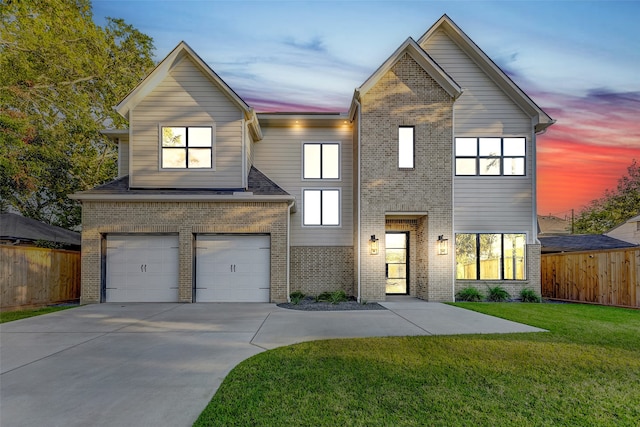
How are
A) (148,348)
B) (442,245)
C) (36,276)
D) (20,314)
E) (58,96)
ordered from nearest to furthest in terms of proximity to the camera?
(148,348) < (20,314) < (36,276) < (442,245) < (58,96)

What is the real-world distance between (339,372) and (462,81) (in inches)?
510

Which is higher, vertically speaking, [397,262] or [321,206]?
[321,206]

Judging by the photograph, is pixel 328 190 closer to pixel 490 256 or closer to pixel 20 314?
pixel 490 256

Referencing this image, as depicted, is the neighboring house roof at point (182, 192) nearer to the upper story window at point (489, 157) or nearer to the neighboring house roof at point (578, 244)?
the upper story window at point (489, 157)

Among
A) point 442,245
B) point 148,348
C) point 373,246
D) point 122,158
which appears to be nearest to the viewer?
point 148,348

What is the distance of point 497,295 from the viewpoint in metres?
13.0

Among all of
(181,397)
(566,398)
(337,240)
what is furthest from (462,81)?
(181,397)

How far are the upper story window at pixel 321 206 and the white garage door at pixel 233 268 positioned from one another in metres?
2.60

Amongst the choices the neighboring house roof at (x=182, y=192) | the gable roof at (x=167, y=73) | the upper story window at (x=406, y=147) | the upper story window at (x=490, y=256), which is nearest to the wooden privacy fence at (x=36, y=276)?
the neighboring house roof at (x=182, y=192)

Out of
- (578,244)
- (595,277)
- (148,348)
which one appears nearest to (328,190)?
(148,348)

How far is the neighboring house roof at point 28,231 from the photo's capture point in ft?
46.2

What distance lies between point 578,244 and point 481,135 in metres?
10.9

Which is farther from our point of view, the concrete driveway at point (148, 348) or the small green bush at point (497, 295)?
the small green bush at point (497, 295)

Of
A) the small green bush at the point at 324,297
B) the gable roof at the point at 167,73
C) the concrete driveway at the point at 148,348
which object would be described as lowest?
the small green bush at the point at 324,297
